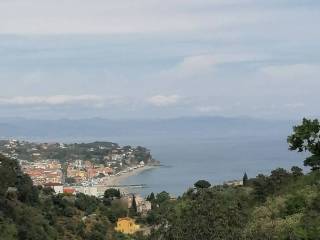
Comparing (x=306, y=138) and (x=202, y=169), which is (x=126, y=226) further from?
(x=202, y=169)

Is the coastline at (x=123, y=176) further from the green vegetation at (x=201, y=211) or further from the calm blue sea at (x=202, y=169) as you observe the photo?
the green vegetation at (x=201, y=211)

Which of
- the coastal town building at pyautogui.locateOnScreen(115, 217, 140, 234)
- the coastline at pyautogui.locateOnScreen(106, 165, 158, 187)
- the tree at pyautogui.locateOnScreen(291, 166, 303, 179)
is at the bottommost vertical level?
the coastal town building at pyautogui.locateOnScreen(115, 217, 140, 234)

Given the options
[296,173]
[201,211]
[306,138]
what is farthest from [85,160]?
[201,211]

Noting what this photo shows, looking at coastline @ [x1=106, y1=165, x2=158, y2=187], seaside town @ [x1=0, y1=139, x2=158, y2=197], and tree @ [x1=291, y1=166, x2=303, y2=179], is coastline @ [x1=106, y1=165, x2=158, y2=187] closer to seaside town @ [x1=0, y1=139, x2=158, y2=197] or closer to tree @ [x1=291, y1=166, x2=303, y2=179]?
seaside town @ [x1=0, y1=139, x2=158, y2=197]

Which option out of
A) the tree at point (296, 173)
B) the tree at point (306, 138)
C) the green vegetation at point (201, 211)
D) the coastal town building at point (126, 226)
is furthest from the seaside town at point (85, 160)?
the tree at point (306, 138)

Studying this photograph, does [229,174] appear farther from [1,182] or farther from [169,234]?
[169,234]

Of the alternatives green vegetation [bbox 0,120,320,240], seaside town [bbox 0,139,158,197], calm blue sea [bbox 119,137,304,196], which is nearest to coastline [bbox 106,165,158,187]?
seaside town [bbox 0,139,158,197]
